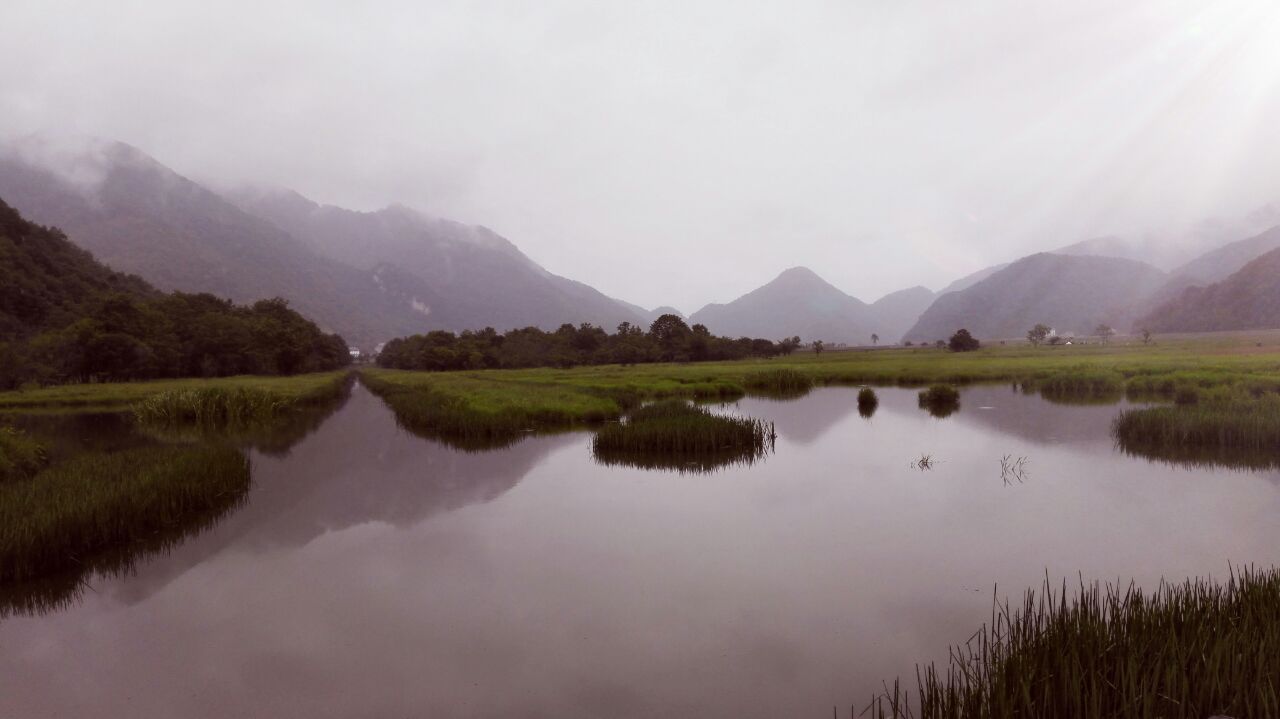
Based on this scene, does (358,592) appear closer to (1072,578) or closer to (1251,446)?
(1072,578)

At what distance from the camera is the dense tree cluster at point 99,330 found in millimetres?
60438

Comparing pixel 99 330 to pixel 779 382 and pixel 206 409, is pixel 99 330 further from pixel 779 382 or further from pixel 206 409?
pixel 779 382

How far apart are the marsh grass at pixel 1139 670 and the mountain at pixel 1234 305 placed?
100833 mm

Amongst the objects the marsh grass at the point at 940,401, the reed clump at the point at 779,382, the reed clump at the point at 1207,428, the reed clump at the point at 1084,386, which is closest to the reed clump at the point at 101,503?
the reed clump at the point at 1207,428

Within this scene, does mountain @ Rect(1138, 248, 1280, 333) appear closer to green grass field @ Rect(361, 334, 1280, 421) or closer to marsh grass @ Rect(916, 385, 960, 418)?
green grass field @ Rect(361, 334, 1280, 421)

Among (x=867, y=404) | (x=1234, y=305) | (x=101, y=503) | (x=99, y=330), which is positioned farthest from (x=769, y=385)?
(x=1234, y=305)

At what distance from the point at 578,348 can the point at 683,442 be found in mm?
91006

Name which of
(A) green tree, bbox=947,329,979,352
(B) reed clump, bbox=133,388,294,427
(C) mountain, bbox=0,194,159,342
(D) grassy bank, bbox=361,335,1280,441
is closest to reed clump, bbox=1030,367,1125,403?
(D) grassy bank, bbox=361,335,1280,441

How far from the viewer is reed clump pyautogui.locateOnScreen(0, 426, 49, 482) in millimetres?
16875

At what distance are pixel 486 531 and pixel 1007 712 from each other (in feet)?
41.6

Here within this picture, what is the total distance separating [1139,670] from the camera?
5.95m

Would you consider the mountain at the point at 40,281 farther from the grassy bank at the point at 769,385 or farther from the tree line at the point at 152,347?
the grassy bank at the point at 769,385

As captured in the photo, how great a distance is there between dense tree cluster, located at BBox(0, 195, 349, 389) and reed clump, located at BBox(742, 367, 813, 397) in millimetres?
65823

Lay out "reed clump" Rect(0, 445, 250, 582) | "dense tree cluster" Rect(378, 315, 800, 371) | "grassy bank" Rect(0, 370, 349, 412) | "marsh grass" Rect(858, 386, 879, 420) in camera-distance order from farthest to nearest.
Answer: "dense tree cluster" Rect(378, 315, 800, 371) → "grassy bank" Rect(0, 370, 349, 412) → "marsh grass" Rect(858, 386, 879, 420) → "reed clump" Rect(0, 445, 250, 582)
